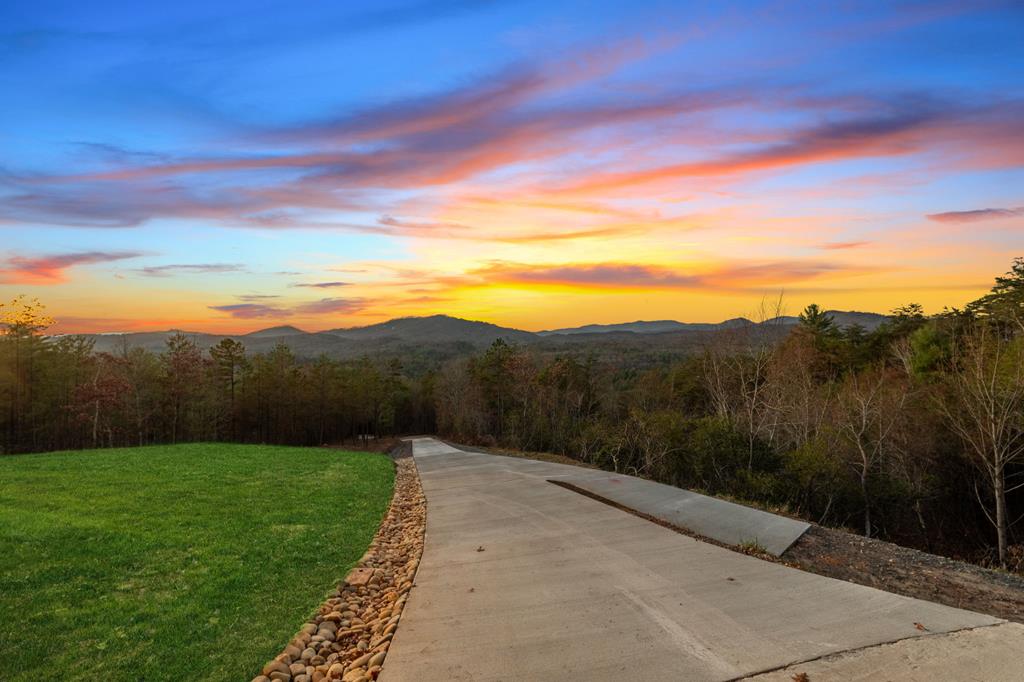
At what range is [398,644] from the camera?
4203 millimetres

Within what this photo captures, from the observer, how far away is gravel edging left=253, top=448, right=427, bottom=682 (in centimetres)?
408

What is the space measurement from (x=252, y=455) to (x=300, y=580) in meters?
14.0

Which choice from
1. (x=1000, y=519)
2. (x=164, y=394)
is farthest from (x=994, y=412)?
(x=164, y=394)

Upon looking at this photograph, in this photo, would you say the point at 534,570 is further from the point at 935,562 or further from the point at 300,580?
the point at 935,562

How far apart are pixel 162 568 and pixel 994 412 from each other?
18.8 metres

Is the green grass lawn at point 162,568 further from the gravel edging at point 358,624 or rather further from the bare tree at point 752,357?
the bare tree at point 752,357

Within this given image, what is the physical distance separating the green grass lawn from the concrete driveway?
1.41m

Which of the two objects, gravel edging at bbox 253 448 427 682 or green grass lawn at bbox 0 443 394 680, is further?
green grass lawn at bbox 0 443 394 680

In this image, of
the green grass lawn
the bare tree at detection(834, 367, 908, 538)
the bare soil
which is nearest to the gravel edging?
the green grass lawn

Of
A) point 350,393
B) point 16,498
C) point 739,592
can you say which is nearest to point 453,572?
point 739,592

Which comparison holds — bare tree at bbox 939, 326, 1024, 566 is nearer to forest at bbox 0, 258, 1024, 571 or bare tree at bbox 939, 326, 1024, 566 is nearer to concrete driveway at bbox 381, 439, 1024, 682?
forest at bbox 0, 258, 1024, 571

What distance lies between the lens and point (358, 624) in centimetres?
498

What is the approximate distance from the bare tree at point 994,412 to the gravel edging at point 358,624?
14.4 meters

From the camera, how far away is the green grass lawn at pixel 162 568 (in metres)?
4.22
